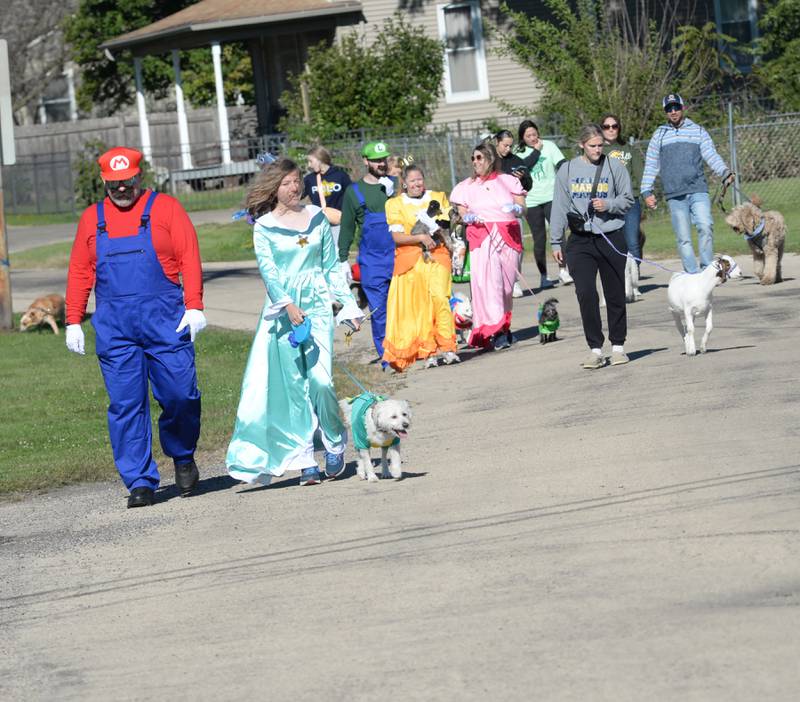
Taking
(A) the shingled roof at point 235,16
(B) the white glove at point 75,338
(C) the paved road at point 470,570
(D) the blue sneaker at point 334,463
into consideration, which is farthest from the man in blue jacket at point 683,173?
(A) the shingled roof at point 235,16

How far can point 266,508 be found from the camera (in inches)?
372

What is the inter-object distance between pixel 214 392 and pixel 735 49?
2477 cm

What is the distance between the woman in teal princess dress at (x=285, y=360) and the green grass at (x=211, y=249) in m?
17.4

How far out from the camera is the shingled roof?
38250 millimetres

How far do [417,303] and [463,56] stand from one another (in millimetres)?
24857

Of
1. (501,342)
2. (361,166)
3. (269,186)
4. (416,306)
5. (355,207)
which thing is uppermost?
(361,166)

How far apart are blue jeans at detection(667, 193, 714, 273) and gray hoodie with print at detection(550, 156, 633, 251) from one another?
3074 millimetres

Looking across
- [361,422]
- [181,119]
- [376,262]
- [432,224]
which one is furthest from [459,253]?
[181,119]

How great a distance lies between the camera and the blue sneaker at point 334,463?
10.1 meters

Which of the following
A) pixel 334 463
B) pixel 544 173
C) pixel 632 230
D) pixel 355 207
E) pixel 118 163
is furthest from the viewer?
pixel 544 173

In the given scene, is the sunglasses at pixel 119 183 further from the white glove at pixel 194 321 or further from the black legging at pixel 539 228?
the black legging at pixel 539 228

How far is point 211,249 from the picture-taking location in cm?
2938

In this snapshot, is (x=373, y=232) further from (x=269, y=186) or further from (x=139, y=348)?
(x=139, y=348)

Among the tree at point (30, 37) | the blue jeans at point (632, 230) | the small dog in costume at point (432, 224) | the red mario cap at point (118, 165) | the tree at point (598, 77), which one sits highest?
the tree at point (30, 37)
